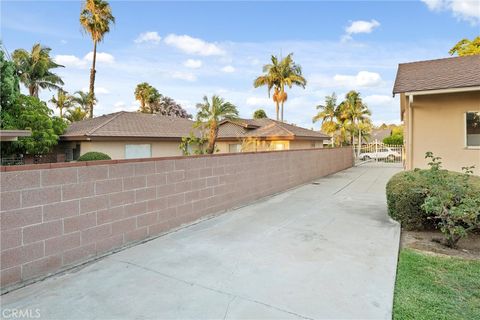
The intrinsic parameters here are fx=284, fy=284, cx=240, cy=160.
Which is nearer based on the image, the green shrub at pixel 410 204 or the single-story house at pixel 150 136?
the green shrub at pixel 410 204

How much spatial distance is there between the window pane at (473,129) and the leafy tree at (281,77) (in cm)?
2418

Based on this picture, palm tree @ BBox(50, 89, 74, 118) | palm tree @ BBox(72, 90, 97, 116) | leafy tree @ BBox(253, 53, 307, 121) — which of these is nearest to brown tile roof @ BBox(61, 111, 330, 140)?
leafy tree @ BBox(253, 53, 307, 121)

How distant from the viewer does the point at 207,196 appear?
707cm

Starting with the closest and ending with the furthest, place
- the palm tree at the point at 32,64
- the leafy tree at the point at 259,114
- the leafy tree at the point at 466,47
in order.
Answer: the leafy tree at the point at 466,47, the palm tree at the point at 32,64, the leafy tree at the point at 259,114

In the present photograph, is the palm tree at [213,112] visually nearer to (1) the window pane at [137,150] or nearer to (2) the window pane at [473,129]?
(1) the window pane at [137,150]

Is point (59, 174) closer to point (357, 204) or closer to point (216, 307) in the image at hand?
point (216, 307)

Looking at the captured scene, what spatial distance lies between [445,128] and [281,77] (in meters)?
24.5

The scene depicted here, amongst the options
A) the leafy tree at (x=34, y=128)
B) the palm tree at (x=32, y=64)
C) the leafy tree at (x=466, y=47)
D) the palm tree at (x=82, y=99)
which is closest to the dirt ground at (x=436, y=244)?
the leafy tree at (x=34, y=128)

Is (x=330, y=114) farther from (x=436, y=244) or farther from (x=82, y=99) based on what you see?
(x=436, y=244)

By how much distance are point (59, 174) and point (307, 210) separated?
594 cm

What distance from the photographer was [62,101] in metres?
35.5

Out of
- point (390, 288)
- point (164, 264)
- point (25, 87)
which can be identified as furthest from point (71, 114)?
point (390, 288)

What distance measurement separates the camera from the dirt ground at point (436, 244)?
4781 mm

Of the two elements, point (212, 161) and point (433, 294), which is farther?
point (212, 161)
